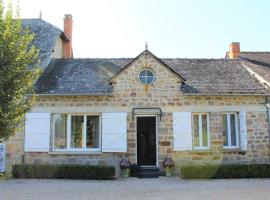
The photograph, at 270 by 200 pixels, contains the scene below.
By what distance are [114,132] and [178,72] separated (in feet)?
15.4

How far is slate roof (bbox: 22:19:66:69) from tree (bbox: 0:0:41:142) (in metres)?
8.32

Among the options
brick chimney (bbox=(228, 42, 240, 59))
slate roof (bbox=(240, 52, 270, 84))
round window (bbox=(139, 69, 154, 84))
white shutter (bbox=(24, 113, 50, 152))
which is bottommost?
white shutter (bbox=(24, 113, 50, 152))

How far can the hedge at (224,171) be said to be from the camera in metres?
13.2

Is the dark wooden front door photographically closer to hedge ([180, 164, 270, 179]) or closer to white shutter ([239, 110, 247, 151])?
hedge ([180, 164, 270, 179])

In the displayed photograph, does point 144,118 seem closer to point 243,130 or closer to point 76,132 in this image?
point 76,132

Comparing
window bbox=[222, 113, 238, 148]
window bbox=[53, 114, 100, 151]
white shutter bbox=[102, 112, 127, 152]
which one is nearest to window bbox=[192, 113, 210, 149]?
window bbox=[222, 113, 238, 148]

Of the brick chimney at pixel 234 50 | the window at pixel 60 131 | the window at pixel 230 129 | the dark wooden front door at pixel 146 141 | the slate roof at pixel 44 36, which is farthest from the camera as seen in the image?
the brick chimney at pixel 234 50

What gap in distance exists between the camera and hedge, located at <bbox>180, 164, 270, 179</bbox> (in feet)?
43.3

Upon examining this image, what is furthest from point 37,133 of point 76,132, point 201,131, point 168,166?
point 201,131

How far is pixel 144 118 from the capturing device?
1587 cm

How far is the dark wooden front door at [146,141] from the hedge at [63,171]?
8.53 ft

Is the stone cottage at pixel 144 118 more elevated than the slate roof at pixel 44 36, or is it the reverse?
the slate roof at pixel 44 36

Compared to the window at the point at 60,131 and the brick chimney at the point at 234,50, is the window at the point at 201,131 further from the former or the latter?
the brick chimney at the point at 234,50

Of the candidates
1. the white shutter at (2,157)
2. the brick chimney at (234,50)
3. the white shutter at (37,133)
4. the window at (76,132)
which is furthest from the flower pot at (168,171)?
the brick chimney at (234,50)
